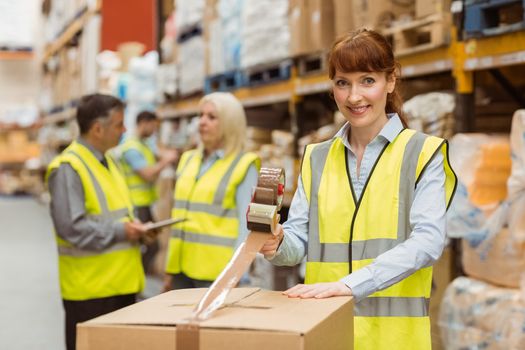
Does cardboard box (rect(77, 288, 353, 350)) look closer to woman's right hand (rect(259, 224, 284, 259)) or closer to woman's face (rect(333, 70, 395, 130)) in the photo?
woman's right hand (rect(259, 224, 284, 259))

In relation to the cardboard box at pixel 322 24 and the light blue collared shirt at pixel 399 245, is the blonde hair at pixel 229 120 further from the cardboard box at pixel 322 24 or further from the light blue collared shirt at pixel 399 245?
the light blue collared shirt at pixel 399 245

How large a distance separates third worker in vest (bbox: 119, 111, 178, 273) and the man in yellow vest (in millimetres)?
3069

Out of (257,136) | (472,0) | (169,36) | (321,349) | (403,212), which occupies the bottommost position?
(321,349)

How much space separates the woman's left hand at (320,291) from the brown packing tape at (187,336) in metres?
0.37

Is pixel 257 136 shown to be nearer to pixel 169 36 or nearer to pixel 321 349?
pixel 169 36

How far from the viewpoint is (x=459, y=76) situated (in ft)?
12.0

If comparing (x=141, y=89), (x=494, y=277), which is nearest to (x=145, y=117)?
(x=141, y=89)

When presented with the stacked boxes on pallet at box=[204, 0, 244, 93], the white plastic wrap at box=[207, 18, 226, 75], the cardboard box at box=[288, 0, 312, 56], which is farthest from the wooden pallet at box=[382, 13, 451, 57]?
the white plastic wrap at box=[207, 18, 226, 75]

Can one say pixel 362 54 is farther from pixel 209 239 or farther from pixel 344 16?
pixel 344 16

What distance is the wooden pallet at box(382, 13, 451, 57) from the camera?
3.66 meters

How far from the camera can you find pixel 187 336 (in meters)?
1.52

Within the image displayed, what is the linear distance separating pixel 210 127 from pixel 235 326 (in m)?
2.43

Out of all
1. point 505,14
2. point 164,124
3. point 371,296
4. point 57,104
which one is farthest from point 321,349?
point 57,104

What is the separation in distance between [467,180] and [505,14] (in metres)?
0.95
